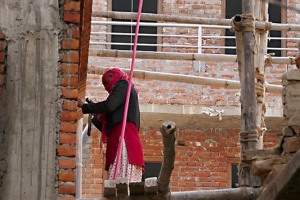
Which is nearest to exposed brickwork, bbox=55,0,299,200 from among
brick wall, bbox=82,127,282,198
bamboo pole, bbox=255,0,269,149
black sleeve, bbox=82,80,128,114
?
brick wall, bbox=82,127,282,198

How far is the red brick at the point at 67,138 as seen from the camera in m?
9.35

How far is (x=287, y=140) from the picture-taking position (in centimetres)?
914

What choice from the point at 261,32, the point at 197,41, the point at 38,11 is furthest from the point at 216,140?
the point at 38,11

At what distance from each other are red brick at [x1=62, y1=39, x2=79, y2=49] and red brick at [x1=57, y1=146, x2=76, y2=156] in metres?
0.74

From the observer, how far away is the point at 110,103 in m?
11.3

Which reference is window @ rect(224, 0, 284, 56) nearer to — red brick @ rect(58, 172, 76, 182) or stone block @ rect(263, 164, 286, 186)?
stone block @ rect(263, 164, 286, 186)

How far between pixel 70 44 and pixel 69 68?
0.18 meters

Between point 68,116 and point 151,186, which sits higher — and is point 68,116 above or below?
above

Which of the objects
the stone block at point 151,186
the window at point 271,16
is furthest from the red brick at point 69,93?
the window at point 271,16

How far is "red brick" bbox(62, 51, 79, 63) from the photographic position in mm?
9484

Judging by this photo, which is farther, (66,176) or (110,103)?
(110,103)

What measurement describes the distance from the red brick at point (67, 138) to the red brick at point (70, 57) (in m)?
0.54

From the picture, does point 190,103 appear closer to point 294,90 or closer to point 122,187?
point 122,187

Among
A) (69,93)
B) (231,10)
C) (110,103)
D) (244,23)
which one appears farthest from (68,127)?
(231,10)
